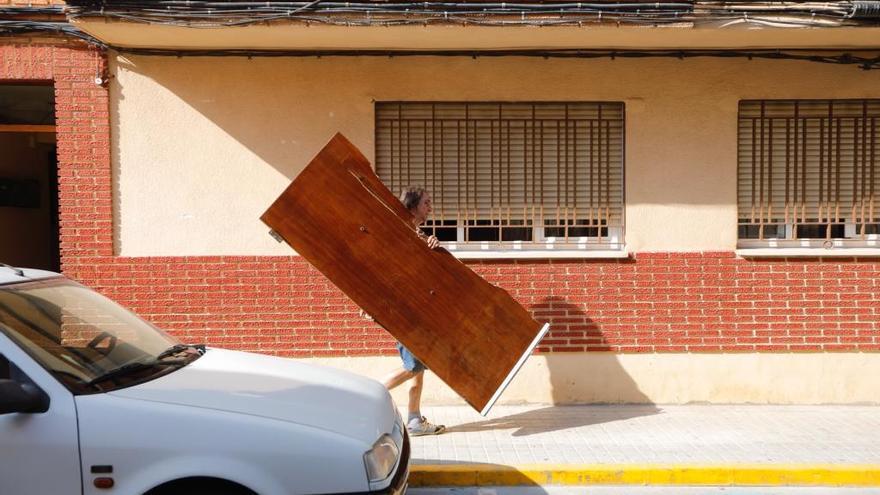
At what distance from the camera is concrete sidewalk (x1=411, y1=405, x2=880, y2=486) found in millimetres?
5195

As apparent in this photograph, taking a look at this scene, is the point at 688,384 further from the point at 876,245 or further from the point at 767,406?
the point at 876,245

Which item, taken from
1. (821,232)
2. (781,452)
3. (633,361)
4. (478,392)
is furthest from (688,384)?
(478,392)

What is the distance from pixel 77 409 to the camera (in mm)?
3234

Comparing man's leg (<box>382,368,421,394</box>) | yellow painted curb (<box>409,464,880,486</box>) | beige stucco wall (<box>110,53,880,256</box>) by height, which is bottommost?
yellow painted curb (<box>409,464,880,486</box>)

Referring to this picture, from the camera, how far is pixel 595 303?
689cm

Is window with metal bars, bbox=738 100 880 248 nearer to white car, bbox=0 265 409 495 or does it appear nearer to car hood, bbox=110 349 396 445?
car hood, bbox=110 349 396 445

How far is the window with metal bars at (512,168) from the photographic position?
274 inches

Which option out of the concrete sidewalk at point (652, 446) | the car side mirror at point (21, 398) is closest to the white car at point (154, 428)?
the car side mirror at point (21, 398)

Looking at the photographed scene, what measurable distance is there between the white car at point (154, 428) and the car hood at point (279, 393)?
1 centimetres

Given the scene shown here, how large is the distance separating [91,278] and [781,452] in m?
5.94

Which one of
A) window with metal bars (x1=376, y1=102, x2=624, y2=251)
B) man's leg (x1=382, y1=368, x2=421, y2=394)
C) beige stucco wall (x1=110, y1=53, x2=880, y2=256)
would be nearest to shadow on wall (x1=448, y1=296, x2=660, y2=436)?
window with metal bars (x1=376, y1=102, x2=624, y2=251)

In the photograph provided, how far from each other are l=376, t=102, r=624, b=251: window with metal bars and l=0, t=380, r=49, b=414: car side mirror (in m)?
4.13

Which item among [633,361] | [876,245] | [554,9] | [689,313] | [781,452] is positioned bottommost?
[781,452]

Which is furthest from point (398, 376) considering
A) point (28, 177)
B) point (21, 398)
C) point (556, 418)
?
point (28, 177)
